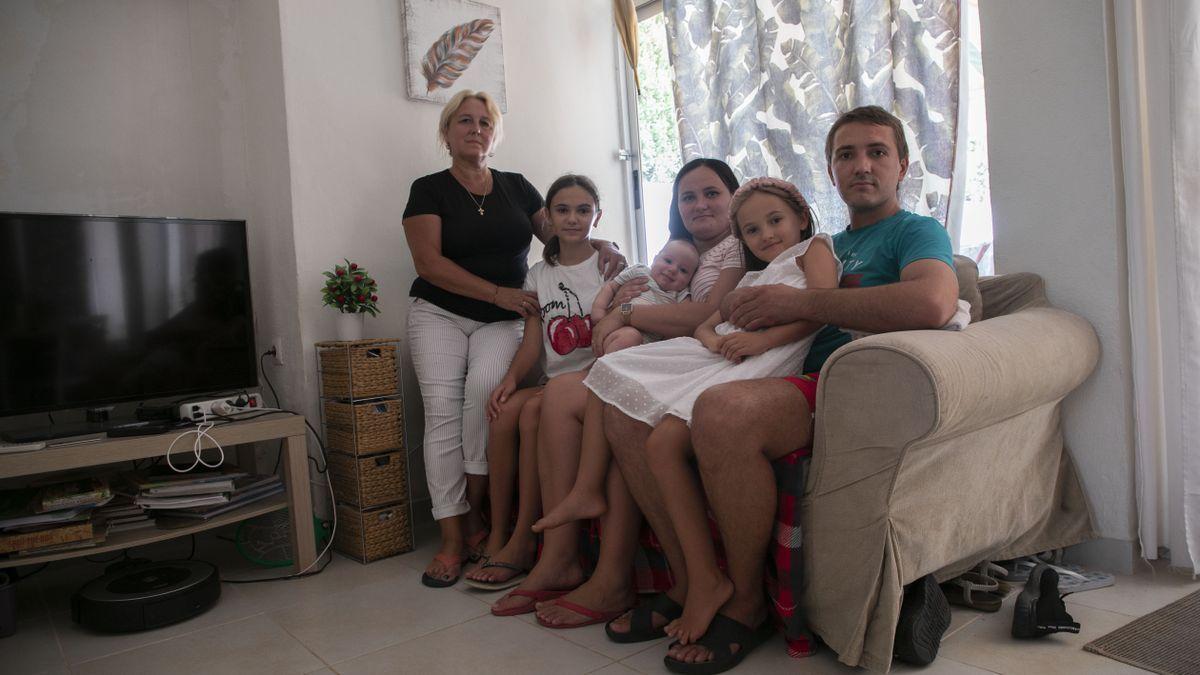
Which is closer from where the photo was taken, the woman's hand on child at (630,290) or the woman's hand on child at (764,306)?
the woman's hand on child at (764,306)

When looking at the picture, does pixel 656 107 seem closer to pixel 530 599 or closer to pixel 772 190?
pixel 772 190

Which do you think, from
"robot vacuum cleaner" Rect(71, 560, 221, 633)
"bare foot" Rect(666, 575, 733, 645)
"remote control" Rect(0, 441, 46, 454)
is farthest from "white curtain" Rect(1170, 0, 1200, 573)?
"remote control" Rect(0, 441, 46, 454)

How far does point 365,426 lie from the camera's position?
2348 millimetres

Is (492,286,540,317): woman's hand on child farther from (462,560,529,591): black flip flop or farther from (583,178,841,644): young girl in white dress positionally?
(462,560,529,591): black flip flop

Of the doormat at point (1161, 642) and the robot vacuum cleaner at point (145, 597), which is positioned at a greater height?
the robot vacuum cleaner at point (145, 597)

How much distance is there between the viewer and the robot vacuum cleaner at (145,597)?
73.5 inches

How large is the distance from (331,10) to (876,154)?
203cm

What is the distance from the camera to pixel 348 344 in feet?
7.74

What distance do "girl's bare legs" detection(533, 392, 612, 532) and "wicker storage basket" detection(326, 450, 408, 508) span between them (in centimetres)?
82

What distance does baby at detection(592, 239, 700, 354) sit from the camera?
2.16 m

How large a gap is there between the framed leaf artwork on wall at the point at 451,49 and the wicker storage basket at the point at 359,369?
109 cm

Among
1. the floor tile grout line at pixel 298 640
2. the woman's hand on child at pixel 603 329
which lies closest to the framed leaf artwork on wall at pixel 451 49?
the woman's hand on child at pixel 603 329

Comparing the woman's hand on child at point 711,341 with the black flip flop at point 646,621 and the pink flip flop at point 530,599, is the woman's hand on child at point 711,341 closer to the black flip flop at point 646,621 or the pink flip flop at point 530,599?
the black flip flop at point 646,621

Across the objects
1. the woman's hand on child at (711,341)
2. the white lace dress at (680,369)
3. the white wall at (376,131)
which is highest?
the white wall at (376,131)
